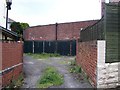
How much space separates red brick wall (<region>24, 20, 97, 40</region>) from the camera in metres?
31.2

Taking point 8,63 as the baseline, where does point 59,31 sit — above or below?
above

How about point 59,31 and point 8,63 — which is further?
point 59,31

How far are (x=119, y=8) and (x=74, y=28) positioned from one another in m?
21.0

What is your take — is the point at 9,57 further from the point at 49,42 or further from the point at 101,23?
the point at 49,42

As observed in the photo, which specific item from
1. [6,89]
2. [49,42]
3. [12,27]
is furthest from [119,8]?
[12,27]

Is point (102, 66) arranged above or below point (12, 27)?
below

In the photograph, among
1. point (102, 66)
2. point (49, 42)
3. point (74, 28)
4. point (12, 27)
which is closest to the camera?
point (102, 66)

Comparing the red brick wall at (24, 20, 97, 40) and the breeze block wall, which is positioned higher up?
the red brick wall at (24, 20, 97, 40)

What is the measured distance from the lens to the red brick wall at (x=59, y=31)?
3116cm

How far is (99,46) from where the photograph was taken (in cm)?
1023

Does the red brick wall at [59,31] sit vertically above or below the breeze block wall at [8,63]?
above

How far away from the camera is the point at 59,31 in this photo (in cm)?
3350

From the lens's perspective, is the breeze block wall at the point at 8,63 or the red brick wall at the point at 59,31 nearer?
the breeze block wall at the point at 8,63

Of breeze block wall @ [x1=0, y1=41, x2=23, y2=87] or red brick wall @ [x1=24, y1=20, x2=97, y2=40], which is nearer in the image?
breeze block wall @ [x1=0, y1=41, x2=23, y2=87]
